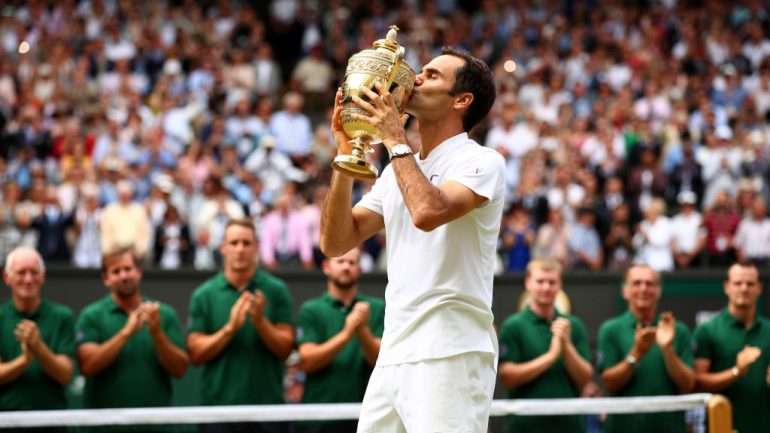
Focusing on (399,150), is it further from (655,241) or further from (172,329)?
(655,241)

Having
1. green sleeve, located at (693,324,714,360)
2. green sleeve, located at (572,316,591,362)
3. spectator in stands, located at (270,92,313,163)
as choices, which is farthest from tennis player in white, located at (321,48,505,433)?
spectator in stands, located at (270,92,313,163)

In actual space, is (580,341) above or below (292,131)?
below

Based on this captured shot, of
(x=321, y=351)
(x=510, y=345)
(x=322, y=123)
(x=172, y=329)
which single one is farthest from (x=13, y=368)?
(x=322, y=123)

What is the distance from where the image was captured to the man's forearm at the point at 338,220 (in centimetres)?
530

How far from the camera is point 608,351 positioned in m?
9.24

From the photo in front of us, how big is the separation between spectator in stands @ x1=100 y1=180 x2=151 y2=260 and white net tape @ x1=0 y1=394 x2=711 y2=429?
8.28m

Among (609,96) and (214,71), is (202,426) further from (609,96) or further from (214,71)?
(609,96)

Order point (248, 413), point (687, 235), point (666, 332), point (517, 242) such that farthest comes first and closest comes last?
1. point (687, 235)
2. point (517, 242)
3. point (666, 332)
4. point (248, 413)

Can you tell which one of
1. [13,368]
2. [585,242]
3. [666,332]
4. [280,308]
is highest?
[585,242]

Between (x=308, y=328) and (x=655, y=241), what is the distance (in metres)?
9.21

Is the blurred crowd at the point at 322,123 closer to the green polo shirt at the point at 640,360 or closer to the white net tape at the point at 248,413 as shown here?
the green polo shirt at the point at 640,360

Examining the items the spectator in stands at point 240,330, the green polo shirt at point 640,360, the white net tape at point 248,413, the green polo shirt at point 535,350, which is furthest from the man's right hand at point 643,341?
the spectator in stands at point 240,330

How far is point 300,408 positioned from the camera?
7.23m

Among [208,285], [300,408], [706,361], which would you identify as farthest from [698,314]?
[300,408]
